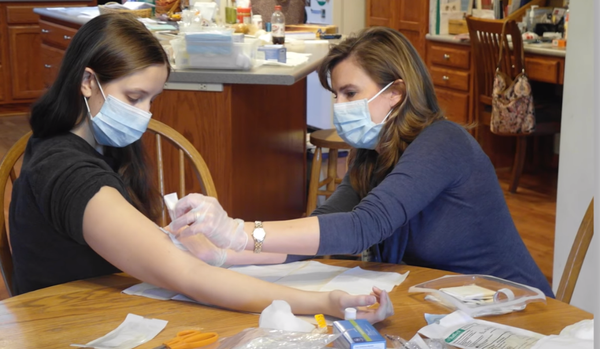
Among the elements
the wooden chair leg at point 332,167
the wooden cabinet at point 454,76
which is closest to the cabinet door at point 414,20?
the wooden cabinet at point 454,76

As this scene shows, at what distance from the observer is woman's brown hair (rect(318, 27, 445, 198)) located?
1440 millimetres

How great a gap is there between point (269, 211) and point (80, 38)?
1723mm

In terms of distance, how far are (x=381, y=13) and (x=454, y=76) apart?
3.62ft

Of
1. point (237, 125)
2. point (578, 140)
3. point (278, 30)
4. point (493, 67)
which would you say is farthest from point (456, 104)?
point (578, 140)

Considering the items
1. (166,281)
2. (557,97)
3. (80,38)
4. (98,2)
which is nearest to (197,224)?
(166,281)

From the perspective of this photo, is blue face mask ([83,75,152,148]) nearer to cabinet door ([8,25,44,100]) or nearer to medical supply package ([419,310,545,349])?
medical supply package ([419,310,545,349])

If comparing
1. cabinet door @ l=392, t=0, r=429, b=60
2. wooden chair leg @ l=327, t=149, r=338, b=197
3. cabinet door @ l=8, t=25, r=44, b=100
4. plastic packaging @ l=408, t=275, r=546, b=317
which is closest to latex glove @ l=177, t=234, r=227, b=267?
plastic packaging @ l=408, t=275, r=546, b=317

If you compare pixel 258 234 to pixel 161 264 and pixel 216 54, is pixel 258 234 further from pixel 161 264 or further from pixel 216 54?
A: pixel 216 54

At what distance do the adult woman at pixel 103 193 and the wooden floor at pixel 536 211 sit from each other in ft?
4.88

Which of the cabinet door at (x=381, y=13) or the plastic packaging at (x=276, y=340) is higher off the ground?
the cabinet door at (x=381, y=13)

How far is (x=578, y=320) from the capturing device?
1.03 m

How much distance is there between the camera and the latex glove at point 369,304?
1.00m

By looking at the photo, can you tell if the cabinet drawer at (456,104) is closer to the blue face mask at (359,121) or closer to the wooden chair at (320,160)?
the wooden chair at (320,160)

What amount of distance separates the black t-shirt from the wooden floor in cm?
149
